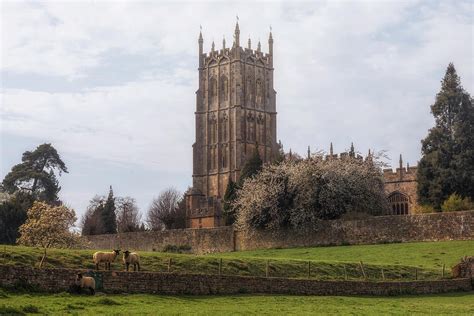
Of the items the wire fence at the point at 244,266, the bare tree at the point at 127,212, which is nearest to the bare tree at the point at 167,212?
the bare tree at the point at 127,212

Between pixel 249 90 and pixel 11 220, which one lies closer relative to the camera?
pixel 11 220

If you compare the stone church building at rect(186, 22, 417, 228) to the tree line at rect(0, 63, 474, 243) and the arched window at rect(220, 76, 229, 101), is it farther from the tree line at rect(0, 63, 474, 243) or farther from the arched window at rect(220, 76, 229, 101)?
the tree line at rect(0, 63, 474, 243)

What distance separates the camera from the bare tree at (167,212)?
114 m

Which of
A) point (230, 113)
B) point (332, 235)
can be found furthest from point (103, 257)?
point (230, 113)

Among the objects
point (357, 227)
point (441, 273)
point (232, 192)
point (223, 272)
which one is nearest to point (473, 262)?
point (441, 273)

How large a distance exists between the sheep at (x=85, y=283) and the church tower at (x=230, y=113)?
103022 millimetres

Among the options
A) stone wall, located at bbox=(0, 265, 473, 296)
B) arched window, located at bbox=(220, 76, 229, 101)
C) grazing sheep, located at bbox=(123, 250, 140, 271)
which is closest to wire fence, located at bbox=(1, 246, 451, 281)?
grazing sheep, located at bbox=(123, 250, 140, 271)

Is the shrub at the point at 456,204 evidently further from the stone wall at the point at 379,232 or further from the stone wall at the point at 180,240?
the stone wall at the point at 180,240

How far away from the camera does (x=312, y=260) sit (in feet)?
157

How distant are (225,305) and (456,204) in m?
40.9

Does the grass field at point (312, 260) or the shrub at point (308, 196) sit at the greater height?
the shrub at point (308, 196)

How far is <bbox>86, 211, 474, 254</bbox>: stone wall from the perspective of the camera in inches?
2341

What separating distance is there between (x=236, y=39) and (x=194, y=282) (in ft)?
361

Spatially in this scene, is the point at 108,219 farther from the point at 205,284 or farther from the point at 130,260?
the point at 205,284
